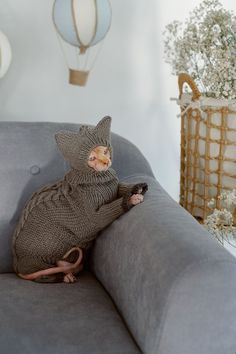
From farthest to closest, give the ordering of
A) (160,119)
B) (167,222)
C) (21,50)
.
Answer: (160,119), (21,50), (167,222)

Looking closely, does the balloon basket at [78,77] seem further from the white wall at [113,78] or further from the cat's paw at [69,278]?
the cat's paw at [69,278]

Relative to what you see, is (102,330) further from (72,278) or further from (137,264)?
(72,278)

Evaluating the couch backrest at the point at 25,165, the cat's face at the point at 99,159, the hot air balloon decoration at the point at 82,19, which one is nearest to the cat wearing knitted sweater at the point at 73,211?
the cat's face at the point at 99,159

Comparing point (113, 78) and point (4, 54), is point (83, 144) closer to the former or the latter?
point (4, 54)

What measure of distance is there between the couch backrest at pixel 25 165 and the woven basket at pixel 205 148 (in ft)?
0.68

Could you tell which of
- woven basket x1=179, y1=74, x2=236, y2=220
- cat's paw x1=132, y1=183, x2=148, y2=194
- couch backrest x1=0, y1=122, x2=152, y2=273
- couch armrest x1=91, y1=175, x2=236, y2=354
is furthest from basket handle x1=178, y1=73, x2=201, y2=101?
couch armrest x1=91, y1=175, x2=236, y2=354

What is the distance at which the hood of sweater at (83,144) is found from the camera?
141 centimetres

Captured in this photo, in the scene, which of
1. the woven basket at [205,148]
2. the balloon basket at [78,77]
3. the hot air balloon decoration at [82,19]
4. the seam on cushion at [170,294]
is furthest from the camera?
the balloon basket at [78,77]

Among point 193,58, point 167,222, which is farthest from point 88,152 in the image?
point 193,58

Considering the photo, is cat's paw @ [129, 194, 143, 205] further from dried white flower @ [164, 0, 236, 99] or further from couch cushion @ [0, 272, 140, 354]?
dried white flower @ [164, 0, 236, 99]

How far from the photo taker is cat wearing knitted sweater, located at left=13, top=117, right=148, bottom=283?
142 centimetres

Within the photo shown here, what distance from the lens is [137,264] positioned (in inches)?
48.9

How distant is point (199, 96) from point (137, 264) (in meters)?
0.63

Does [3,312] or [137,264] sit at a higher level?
[137,264]
